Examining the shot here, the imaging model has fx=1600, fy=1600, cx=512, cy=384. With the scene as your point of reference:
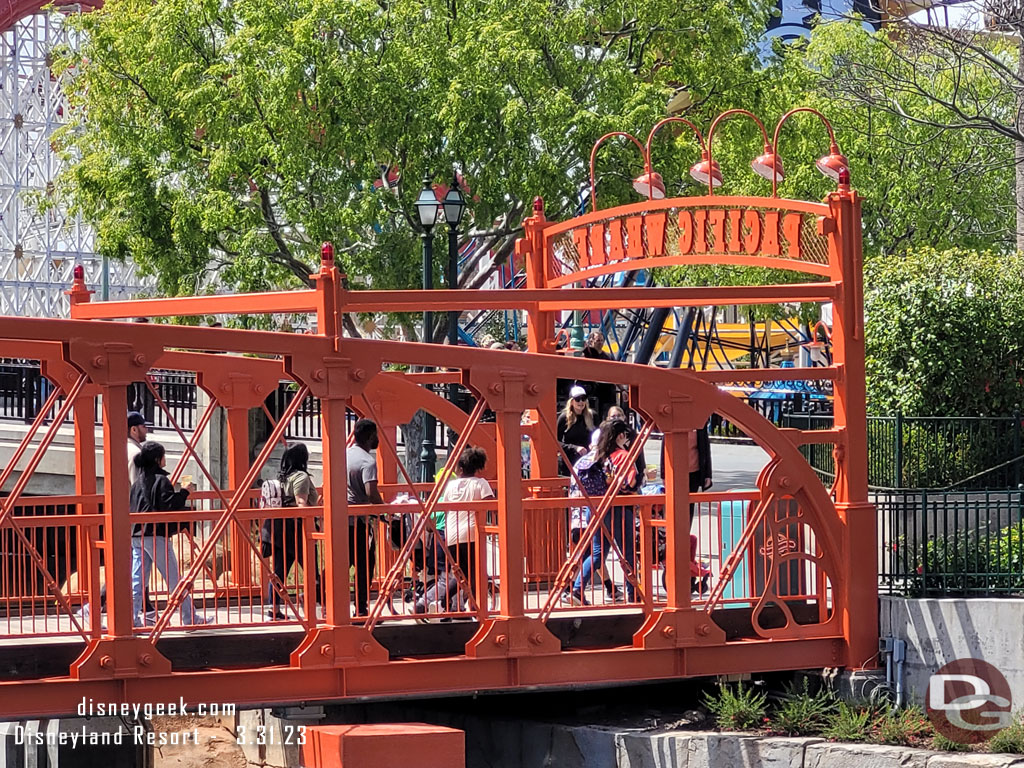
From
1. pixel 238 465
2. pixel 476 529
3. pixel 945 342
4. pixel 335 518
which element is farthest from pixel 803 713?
pixel 945 342

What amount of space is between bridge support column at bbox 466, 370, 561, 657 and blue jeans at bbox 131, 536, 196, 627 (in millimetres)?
2014

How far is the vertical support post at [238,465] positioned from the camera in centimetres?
1265

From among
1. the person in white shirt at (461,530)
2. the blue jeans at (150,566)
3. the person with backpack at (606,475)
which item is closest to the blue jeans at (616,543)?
the person with backpack at (606,475)

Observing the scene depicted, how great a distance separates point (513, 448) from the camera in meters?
10.6

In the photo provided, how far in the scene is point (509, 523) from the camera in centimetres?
1064

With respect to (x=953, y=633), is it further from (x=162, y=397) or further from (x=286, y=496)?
(x=162, y=397)

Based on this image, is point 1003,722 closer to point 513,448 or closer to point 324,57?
point 513,448

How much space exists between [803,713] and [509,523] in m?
2.54

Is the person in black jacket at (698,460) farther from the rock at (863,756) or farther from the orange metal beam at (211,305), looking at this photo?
the orange metal beam at (211,305)

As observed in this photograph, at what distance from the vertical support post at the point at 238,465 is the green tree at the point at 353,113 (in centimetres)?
907

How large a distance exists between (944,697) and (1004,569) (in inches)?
55.7

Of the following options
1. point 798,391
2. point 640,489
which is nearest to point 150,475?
point 640,489

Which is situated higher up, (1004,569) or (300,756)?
(1004,569)

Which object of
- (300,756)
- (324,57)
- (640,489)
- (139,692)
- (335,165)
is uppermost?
(324,57)
